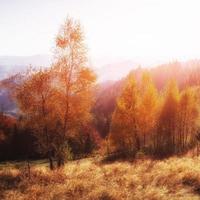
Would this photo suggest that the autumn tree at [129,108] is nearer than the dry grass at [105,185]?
No

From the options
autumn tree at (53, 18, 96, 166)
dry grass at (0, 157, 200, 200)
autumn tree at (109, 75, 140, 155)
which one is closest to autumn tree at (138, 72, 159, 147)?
autumn tree at (109, 75, 140, 155)

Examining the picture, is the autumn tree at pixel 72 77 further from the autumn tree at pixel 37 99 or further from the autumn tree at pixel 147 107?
the autumn tree at pixel 147 107

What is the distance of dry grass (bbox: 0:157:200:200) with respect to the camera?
11898 mm

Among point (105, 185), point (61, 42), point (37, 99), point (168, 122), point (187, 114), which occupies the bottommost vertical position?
A: point (105, 185)

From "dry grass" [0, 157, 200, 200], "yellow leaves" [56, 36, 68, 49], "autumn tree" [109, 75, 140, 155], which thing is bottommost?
"dry grass" [0, 157, 200, 200]

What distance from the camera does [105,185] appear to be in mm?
13609

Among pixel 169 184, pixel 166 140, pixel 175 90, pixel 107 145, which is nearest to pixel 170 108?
pixel 175 90

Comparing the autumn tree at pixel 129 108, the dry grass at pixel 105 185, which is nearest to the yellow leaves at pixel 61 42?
the dry grass at pixel 105 185

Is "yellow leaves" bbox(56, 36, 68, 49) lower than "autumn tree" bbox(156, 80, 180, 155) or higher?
higher

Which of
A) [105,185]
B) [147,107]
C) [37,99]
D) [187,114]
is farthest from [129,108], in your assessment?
→ [105,185]

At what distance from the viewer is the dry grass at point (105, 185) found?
11.9 m

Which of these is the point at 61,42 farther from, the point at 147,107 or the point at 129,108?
the point at 147,107

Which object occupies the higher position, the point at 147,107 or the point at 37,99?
the point at 37,99

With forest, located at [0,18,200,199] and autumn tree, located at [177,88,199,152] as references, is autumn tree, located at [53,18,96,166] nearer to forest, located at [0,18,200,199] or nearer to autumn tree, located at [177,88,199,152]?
forest, located at [0,18,200,199]
